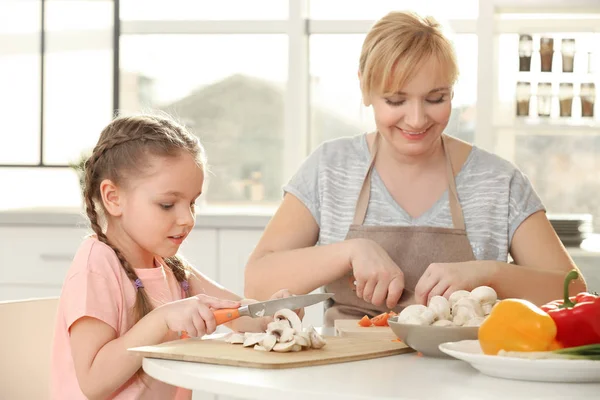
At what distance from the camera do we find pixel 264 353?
52.2 inches

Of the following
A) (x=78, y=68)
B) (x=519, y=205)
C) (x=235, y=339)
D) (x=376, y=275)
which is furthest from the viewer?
(x=78, y=68)

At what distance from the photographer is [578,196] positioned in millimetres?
3771

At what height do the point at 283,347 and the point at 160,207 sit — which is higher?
the point at 160,207

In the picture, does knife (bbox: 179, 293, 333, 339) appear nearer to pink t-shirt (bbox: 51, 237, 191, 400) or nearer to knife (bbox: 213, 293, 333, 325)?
knife (bbox: 213, 293, 333, 325)

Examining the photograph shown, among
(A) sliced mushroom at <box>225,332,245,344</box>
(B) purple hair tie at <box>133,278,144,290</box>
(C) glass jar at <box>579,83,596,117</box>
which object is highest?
(C) glass jar at <box>579,83,596,117</box>

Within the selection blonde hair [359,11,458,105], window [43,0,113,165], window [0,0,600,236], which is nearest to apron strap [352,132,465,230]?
blonde hair [359,11,458,105]

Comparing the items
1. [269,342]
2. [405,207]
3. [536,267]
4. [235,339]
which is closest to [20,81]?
[405,207]

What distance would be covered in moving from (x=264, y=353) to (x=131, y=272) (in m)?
0.42

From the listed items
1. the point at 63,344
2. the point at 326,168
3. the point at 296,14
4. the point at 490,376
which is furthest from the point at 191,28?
the point at 490,376

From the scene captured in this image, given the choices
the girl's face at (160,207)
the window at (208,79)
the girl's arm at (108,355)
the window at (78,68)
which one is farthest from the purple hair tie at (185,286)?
the window at (78,68)

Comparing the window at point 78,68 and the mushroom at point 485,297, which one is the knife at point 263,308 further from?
the window at point 78,68

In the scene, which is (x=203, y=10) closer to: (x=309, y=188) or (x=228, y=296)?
(x=309, y=188)

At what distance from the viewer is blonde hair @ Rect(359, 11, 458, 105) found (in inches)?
76.7

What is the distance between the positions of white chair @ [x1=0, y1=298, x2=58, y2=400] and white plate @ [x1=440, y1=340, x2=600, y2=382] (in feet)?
2.89
